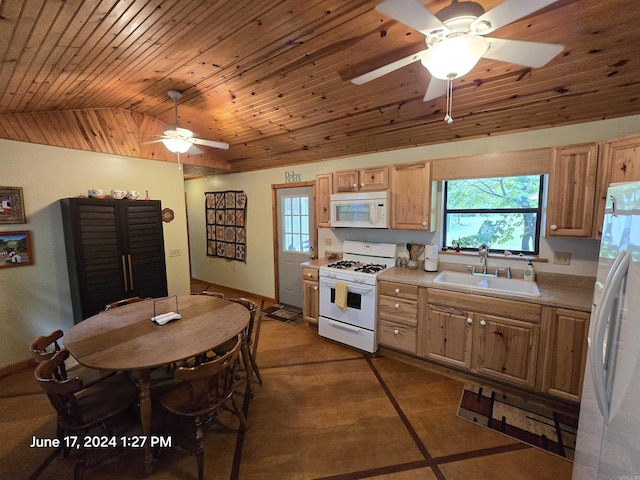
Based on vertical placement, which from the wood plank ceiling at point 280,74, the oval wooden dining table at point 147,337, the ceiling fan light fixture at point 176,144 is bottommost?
the oval wooden dining table at point 147,337

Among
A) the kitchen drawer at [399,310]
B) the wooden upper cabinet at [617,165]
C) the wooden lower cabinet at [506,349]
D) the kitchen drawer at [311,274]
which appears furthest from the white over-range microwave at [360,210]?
the wooden upper cabinet at [617,165]

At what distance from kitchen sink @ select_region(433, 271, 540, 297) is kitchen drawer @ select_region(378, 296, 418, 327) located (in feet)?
1.23

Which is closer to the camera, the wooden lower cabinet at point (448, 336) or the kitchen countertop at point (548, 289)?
the kitchen countertop at point (548, 289)

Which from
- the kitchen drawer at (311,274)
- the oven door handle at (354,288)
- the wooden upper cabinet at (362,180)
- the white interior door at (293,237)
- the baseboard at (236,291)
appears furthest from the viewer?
the baseboard at (236,291)

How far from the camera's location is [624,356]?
0.87 meters

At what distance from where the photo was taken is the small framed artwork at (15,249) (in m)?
2.71

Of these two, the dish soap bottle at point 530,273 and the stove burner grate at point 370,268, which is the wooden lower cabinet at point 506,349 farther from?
the stove burner grate at point 370,268

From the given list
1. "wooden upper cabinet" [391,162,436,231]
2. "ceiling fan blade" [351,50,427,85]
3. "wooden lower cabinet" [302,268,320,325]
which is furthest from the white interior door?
"ceiling fan blade" [351,50,427,85]

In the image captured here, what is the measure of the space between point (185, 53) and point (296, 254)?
2999mm

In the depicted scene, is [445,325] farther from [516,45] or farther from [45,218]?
[45,218]

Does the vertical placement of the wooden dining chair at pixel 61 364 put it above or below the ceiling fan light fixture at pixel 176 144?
below

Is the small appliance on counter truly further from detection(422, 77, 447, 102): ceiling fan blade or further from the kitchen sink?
detection(422, 77, 447, 102): ceiling fan blade

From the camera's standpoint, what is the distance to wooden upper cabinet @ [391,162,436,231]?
289cm

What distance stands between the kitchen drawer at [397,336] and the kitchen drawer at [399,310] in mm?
64
